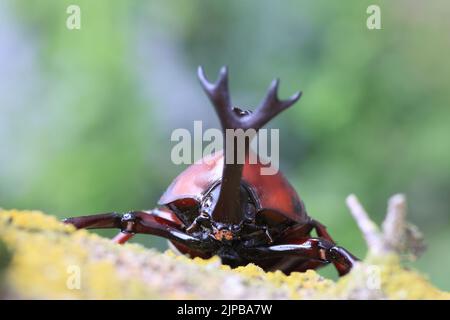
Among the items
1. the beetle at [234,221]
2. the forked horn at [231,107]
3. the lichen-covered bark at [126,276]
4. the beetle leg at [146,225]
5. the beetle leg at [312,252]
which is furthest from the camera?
the beetle leg at [146,225]

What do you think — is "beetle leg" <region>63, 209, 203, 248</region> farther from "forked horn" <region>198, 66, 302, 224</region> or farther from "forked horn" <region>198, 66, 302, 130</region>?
"forked horn" <region>198, 66, 302, 130</region>

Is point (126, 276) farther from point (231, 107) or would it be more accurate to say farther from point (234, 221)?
point (234, 221)

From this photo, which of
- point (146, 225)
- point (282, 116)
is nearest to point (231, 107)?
point (146, 225)

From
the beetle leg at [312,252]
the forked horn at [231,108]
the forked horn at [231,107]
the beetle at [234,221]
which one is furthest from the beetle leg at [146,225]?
the forked horn at [231,108]

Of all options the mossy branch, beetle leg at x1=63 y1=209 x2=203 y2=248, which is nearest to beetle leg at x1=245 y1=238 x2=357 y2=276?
beetle leg at x1=63 y1=209 x2=203 y2=248

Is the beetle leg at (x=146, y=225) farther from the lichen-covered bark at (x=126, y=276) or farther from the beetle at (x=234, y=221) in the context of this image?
the lichen-covered bark at (x=126, y=276)
